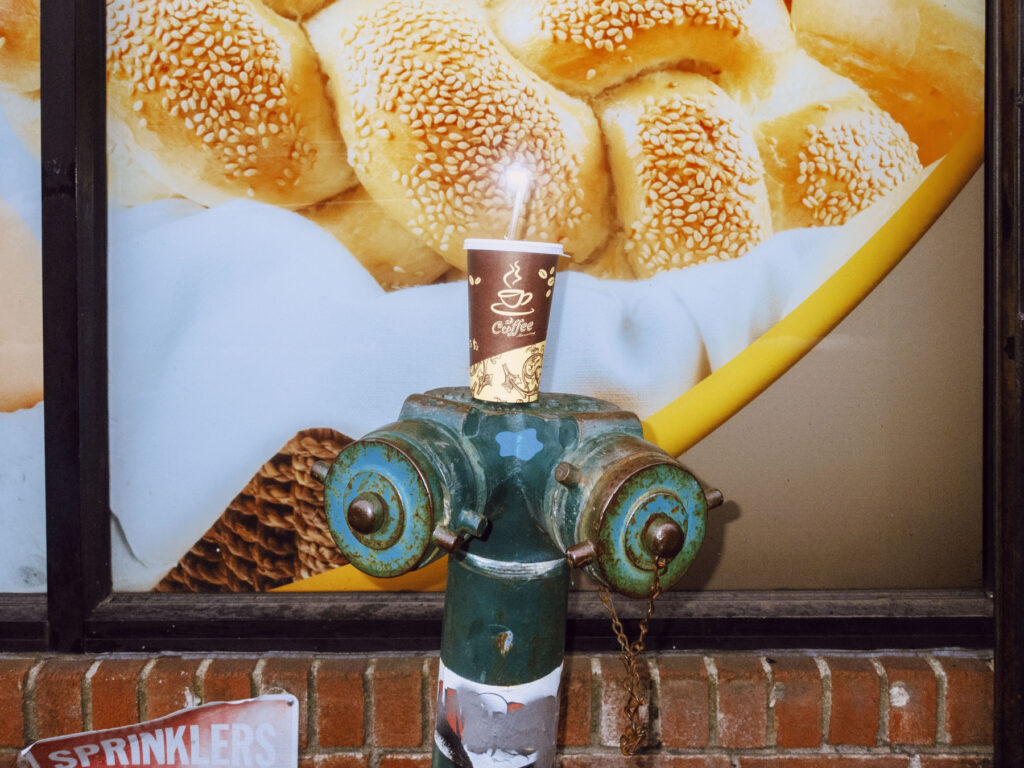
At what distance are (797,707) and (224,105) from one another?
5.63 ft

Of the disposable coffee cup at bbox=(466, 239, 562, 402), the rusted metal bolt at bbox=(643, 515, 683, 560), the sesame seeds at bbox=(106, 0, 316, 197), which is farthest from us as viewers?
the sesame seeds at bbox=(106, 0, 316, 197)

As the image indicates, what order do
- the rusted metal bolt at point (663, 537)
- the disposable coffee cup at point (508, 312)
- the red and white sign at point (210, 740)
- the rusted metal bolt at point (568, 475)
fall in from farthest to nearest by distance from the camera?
the red and white sign at point (210, 740)
the disposable coffee cup at point (508, 312)
the rusted metal bolt at point (568, 475)
the rusted metal bolt at point (663, 537)

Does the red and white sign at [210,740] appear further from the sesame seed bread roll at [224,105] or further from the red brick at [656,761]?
the sesame seed bread roll at [224,105]

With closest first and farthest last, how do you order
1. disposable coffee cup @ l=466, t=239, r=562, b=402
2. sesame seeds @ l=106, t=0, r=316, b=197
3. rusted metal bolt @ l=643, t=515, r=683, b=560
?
rusted metal bolt @ l=643, t=515, r=683, b=560 < disposable coffee cup @ l=466, t=239, r=562, b=402 < sesame seeds @ l=106, t=0, r=316, b=197

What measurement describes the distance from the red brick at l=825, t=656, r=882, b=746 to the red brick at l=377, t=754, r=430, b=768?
0.81 m

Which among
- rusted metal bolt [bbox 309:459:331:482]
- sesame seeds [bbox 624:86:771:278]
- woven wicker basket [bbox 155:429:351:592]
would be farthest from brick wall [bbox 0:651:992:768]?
sesame seeds [bbox 624:86:771:278]

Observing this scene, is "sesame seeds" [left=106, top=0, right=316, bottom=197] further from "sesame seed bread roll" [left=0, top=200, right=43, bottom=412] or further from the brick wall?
the brick wall

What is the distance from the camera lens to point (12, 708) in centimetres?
148

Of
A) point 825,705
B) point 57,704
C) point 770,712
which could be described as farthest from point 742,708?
point 57,704

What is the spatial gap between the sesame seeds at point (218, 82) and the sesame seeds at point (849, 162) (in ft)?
3.52

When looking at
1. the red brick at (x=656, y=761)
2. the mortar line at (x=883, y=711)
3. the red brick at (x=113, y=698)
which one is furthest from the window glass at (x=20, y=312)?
the mortar line at (x=883, y=711)

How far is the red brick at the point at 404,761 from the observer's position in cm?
151

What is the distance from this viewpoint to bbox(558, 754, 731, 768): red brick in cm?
151

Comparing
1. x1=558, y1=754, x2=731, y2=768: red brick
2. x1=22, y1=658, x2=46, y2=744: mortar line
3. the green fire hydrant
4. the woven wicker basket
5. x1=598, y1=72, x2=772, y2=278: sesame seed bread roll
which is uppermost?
x1=598, y1=72, x2=772, y2=278: sesame seed bread roll
